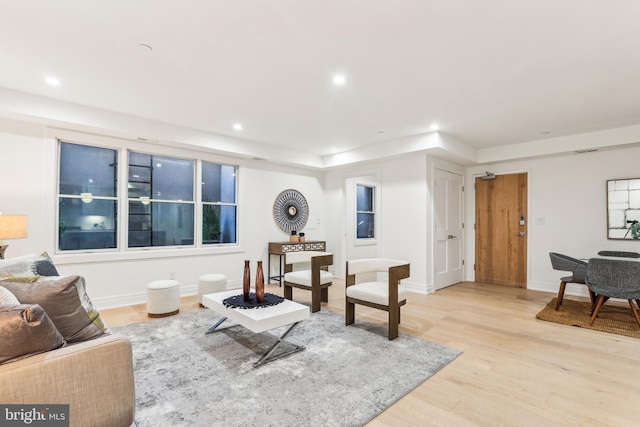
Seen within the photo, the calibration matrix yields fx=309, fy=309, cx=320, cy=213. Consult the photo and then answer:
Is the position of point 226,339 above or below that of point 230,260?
below

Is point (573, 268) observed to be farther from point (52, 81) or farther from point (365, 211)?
point (52, 81)

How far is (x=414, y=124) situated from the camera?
169 inches

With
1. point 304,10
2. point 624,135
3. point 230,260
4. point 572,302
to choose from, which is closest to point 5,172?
point 230,260

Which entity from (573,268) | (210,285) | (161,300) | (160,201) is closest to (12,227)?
(161,300)

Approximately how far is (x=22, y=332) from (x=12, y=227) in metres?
2.47

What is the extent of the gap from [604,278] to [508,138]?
8.05 ft

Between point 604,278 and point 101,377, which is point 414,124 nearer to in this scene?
point 604,278

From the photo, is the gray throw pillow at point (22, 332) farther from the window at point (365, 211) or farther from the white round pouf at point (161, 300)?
the window at point (365, 211)

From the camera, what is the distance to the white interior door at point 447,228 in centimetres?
533

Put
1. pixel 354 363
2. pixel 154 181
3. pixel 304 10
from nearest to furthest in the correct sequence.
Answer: pixel 304 10
pixel 354 363
pixel 154 181

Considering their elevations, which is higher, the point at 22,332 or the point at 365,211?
the point at 365,211

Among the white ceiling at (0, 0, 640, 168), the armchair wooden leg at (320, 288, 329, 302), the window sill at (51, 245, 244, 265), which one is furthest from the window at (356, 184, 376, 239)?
the white ceiling at (0, 0, 640, 168)

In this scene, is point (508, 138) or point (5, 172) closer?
point (5, 172)

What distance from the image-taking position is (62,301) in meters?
1.52
